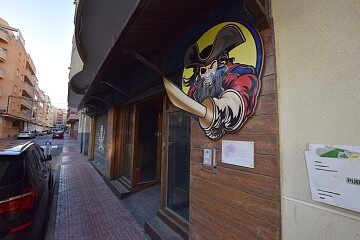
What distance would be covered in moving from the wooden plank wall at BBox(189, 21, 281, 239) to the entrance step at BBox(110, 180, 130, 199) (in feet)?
10.9

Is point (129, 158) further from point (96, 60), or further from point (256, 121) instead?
point (256, 121)

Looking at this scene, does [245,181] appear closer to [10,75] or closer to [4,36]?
[10,75]

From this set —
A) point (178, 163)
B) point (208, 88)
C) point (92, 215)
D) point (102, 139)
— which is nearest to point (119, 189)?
point (92, 215)

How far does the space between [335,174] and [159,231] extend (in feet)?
9.53

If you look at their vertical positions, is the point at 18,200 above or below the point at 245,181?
below

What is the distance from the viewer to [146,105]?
19.5ft

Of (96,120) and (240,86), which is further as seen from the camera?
(96,120)

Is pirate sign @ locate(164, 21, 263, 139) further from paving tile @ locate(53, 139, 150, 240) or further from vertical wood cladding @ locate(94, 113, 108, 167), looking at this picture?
vertical wood cladding @ locate(94, 113, 108, 167)

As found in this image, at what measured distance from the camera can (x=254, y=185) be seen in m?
1.87

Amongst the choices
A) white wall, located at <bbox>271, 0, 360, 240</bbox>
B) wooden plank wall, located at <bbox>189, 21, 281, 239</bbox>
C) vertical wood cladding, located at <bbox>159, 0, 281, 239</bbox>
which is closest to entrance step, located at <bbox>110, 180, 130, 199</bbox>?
vertical wood cladding, located at <bbox>159, 0, 281, 239</bbox>

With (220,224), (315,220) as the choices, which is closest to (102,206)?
(220,224)

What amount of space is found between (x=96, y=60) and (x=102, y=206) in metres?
5.64

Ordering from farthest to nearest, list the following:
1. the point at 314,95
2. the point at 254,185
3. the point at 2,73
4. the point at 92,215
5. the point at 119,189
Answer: the point at 2,73 < the point at 119,189 < the point at 92,215 < the point at 254,185 < the point at 314,95

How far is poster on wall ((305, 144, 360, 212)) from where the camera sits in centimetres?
124
